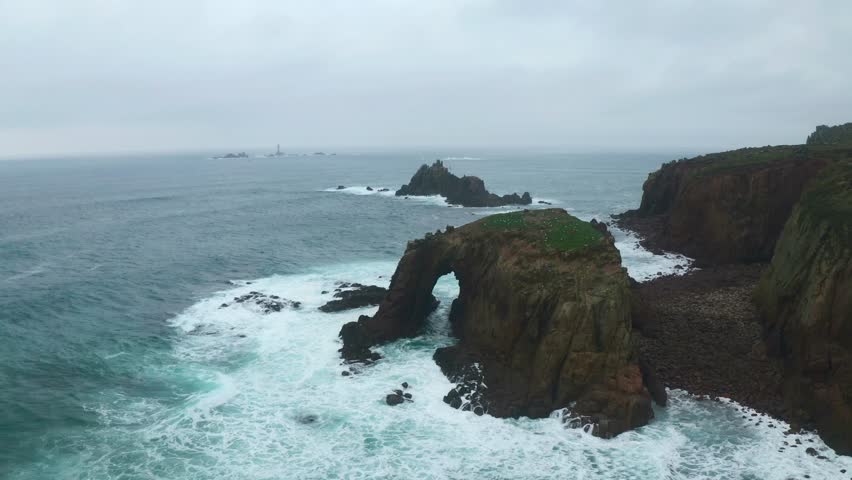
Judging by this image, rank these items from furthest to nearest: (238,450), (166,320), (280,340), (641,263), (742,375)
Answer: (641,263) < (166,320) < (280,340) < (742,375) < (238,450)

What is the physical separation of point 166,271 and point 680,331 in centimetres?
4619

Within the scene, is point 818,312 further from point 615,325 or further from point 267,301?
point 267,301

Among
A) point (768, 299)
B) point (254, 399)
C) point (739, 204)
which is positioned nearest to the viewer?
point (254, 399)

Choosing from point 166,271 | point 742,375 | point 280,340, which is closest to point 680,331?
point 742,375

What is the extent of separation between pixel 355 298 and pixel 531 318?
17.9 m

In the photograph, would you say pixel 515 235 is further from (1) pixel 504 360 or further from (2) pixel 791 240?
(2) pixel 791 240

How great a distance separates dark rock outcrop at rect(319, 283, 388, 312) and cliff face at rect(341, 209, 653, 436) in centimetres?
621

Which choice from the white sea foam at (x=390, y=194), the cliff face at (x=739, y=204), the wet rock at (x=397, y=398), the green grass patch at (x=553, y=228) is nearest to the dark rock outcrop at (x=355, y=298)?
the green grass patch at (x=553, y=228)

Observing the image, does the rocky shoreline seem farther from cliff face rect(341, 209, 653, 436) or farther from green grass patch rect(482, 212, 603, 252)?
green grass patch rect(482, 212, 603, 252)

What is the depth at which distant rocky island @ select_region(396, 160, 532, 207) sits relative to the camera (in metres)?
104

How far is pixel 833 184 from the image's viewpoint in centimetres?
3456

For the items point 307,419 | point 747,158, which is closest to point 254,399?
point 307,419

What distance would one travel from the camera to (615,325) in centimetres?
2697

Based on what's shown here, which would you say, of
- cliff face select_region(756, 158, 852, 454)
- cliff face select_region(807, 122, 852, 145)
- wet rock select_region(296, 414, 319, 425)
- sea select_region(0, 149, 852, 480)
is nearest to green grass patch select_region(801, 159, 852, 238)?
cliff face select_region(756, 158, 852, 454)
